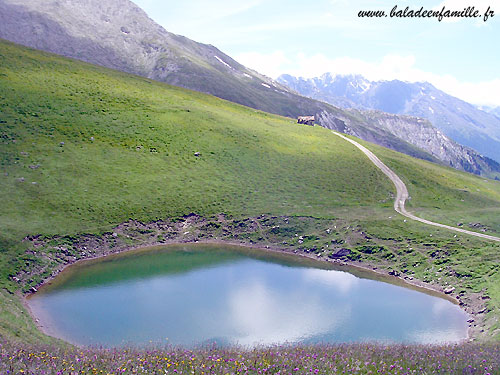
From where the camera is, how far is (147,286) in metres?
45.9

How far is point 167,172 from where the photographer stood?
7356 cm

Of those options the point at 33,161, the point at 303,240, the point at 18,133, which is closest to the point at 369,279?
the point at 303,240

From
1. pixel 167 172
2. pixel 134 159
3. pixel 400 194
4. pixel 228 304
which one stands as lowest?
pixel 228 304

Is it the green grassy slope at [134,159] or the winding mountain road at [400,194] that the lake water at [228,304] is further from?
the winding mountain road at [400,194]

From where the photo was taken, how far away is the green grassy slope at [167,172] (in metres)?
55.6

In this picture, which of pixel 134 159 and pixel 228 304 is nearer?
pixel 228 304

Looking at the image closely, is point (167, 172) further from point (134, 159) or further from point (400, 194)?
point (400, 194)

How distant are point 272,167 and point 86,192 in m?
36.2

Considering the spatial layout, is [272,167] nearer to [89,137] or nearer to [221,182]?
[221,182]

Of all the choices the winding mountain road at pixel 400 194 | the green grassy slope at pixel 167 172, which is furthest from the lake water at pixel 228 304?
the winding mountain road at pixel 400 194

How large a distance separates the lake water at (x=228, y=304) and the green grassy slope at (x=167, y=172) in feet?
19.0

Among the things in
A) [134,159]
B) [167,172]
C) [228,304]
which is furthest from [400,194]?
[134,159]

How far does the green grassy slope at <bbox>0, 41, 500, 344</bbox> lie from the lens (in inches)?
2190

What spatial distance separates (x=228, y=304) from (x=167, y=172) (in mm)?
37175
